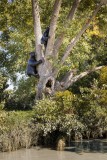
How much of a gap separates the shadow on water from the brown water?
0.56 m

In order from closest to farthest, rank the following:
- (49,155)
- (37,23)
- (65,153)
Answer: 1. (49,155)
2. (65,153)
3. (37,23)

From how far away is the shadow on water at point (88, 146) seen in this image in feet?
39.7

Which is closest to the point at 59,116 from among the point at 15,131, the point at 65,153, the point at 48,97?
the point at 65,153

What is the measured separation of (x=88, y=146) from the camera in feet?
42.9

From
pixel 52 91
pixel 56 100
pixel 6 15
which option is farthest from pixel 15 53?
pixel 56 100

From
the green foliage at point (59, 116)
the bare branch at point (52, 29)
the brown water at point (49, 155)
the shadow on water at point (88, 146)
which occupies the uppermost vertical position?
the bare branch at point (52, 29)

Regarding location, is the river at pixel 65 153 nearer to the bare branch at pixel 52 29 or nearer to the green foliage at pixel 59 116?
the green foliage at pixel 59 116

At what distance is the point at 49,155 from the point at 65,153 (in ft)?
1.92

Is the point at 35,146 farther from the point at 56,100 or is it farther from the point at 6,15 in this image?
the point at 6,15

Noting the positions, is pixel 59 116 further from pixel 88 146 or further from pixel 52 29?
pixel 52 29

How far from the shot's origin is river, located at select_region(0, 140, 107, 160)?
35.7ft

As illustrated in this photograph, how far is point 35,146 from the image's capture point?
13.0 m

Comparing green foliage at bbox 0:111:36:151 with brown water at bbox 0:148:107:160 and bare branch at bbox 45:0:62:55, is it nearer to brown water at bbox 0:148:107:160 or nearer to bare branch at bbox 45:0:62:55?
brown water at bbox 0:148:107:160

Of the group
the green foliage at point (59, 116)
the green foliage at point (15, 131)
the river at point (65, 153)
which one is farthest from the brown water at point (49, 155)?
the green foliage at point (59, 116)
